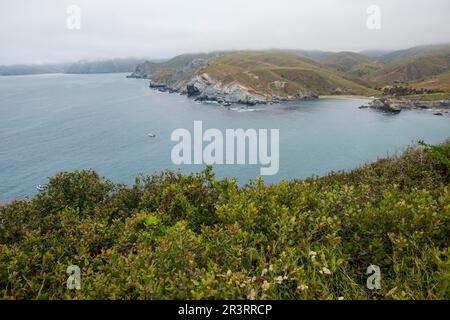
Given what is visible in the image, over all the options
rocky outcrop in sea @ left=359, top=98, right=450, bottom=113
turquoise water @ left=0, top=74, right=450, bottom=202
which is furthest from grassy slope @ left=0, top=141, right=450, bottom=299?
rocky outcrop in sea @ left=359, top=98, right=450, bottom=113

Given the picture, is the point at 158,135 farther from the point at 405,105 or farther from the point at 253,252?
the point at 405,105

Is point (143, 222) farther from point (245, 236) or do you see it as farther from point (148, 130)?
point (148, 130)

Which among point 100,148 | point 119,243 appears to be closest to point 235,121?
point 100,148

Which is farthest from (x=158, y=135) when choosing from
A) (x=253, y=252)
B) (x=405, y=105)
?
(x=405, y=105)

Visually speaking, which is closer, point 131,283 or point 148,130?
point 131,283

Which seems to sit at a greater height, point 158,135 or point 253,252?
point 253,252

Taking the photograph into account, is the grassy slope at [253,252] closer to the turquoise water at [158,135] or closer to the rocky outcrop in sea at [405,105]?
the turquoise water at [158,135]

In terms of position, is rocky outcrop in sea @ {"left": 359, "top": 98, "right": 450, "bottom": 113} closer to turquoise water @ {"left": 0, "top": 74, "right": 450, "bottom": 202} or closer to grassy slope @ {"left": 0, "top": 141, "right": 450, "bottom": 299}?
turquoise water @ {"left": 0, "top": 74, "right": 450, "bottom": 202}
